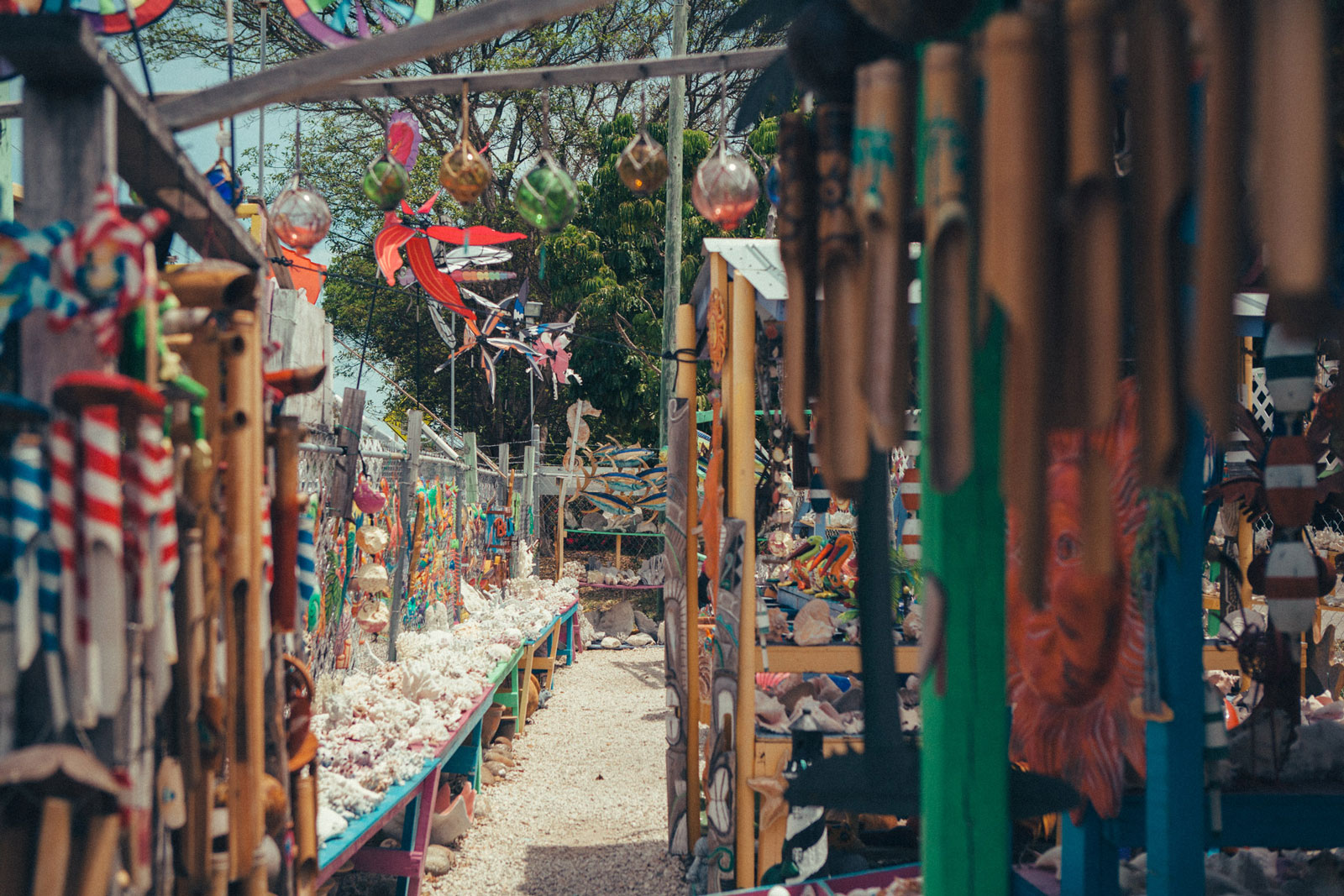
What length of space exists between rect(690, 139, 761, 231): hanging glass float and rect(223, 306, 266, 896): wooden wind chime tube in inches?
60.4

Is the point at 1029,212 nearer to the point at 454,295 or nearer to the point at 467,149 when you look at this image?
the point at 467,149

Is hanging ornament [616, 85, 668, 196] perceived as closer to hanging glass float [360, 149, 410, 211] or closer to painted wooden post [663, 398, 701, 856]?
hanging glass float [360, 149, 410, 211]

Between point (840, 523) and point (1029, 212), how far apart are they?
6065mm

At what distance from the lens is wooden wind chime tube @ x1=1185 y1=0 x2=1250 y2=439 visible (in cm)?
85

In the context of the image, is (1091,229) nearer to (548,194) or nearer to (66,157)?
(66,157)

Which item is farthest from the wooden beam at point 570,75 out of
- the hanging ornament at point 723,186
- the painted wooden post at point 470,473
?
the painted wooden post at point 470,473

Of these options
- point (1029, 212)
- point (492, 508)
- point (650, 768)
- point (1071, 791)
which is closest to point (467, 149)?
point (1029, 212)

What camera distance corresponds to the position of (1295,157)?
800 millimetres

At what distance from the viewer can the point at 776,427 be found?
4.64 metres

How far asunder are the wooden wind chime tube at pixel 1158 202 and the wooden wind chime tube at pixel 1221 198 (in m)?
0.04

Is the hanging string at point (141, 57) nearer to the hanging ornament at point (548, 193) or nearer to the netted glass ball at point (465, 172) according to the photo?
the netted glass ball at point (465, 172)

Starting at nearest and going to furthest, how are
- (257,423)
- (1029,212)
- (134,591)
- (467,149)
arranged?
(1029,212) → (134,591) → (257,423) → (467,149)

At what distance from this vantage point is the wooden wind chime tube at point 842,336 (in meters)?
1.09

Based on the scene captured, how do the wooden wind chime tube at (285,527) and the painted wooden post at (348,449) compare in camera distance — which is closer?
the wooden wind chime tube at (285,527)
